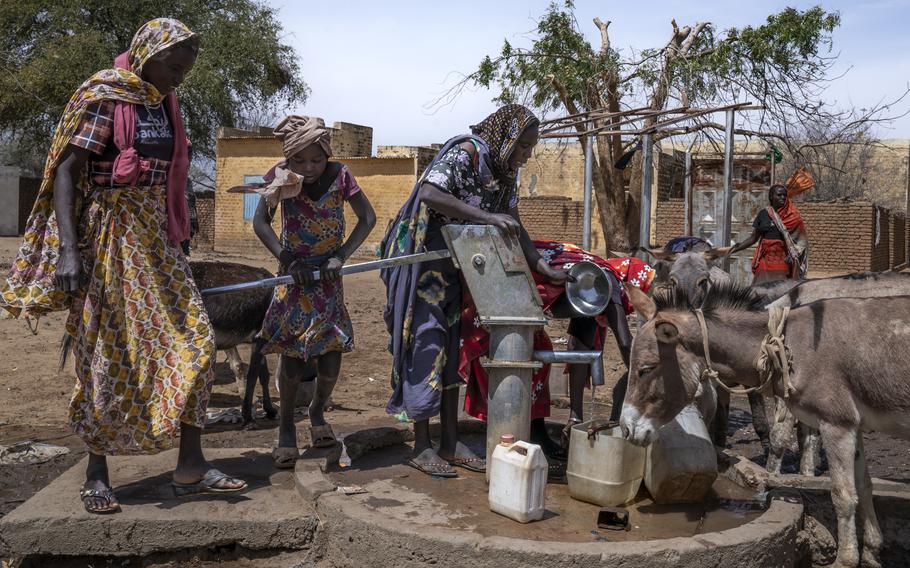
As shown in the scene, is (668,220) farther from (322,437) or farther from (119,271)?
(119,271)

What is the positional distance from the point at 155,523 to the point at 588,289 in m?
2.32

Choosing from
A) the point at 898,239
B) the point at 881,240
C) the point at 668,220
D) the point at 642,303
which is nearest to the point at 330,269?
the point at 642,303

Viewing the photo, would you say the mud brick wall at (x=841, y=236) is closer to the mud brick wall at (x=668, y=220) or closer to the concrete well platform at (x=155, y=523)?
the mud brick wall at (x=668, y=220)

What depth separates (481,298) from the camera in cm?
396

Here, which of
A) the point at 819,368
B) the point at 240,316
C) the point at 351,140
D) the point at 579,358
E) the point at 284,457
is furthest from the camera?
the point at 351,140

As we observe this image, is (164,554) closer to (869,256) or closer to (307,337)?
(307,337)

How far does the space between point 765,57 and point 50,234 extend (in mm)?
12433

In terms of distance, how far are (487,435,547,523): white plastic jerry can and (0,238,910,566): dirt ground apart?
5.20ft

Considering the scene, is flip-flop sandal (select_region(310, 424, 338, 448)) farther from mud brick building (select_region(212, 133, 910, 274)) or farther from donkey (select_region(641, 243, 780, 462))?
mud brick building (select_region(212, 133, 910, 274))

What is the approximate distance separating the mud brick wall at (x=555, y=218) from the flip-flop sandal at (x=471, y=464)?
16832 millimetres

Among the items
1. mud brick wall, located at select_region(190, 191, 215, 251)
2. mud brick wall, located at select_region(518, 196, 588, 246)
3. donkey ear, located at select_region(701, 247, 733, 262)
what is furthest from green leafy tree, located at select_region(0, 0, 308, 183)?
donkey ear, located at select_region(701, 247, 733, 262)

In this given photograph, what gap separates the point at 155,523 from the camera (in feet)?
12.0

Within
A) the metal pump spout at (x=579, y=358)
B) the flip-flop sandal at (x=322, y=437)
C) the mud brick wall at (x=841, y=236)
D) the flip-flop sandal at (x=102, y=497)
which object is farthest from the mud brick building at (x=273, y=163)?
the flip-flop sandal at (x=102, y=497)

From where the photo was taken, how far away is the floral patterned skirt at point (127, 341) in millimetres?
3738
